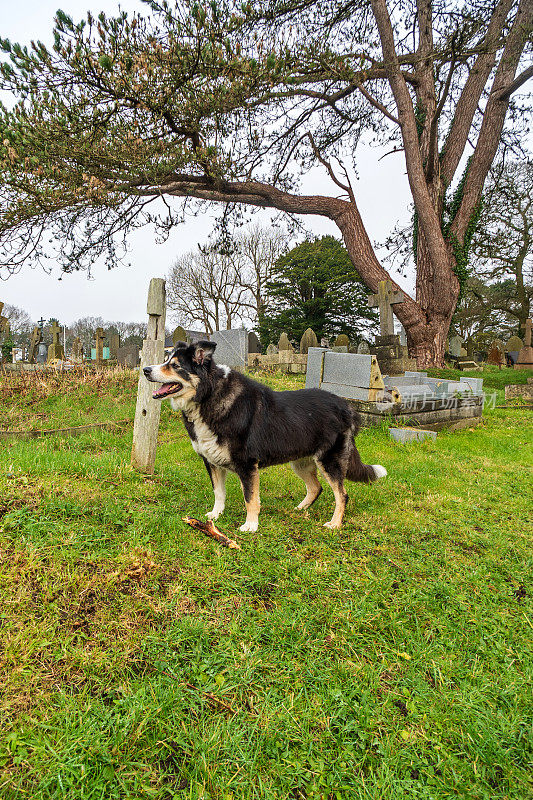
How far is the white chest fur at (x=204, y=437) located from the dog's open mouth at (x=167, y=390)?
12 cm

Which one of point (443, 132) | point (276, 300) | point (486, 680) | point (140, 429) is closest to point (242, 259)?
point (276, 300)

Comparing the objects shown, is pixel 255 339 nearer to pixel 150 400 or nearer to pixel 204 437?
pixel 150 400

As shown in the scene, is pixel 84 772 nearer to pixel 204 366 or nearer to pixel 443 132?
pixel 204 366

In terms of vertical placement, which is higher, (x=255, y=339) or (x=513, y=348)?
(x=513, y=348)

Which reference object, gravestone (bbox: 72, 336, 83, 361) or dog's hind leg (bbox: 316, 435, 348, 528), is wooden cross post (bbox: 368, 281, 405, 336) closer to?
dog's hind leg (bbox: 316, 435, 348, 528)

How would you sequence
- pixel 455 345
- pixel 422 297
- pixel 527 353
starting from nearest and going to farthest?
pixel 422 297
pixel 527 353
pixel 455 345

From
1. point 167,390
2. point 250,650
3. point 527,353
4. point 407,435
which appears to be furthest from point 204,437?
point 527,353

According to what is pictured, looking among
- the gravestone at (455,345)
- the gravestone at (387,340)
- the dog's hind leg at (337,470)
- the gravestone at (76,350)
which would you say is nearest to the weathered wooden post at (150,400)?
the dog's hind leg at (337,470)

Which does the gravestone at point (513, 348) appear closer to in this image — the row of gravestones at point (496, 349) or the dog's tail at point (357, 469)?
the row of gravestones at point (496, 349)

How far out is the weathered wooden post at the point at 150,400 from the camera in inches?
178

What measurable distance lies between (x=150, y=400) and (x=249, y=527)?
1945 mm

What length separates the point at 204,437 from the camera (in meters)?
3.54

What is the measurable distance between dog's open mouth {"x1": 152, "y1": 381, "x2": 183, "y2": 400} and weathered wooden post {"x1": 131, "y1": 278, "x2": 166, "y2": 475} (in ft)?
3.68

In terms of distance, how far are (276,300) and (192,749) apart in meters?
34.6
